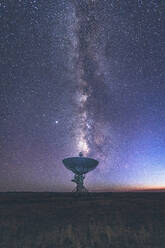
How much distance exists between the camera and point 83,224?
7.00 meters

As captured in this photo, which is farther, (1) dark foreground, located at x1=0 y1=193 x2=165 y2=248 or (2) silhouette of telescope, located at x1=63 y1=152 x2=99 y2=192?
(2) silhouette of telescope, located at x1=63 y1=152 x2=99 y2=192

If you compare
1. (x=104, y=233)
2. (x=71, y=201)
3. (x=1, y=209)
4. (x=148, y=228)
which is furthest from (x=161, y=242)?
(x=1, y=209)

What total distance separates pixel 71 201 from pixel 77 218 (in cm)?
84

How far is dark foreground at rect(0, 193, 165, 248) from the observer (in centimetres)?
645

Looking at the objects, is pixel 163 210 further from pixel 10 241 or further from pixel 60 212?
pixel 10 241

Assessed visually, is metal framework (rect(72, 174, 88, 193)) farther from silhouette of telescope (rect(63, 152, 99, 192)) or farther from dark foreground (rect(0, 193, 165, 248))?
dark foreground (rect(0, 193, 165, 248))

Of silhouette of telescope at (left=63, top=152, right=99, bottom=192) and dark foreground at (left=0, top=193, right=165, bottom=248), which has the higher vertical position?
silhouette of telescope at (left=63, top=152, right=99, bottom=192)

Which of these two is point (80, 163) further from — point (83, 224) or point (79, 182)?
point (83, 224)


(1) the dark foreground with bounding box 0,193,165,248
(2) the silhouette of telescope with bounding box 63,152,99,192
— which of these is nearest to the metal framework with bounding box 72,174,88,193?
(2) the silhouette of telescope with bounding box 63,152,99,192

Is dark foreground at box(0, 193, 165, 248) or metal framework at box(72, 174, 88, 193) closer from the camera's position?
dark foreground at box(0, 193, 165, 248)

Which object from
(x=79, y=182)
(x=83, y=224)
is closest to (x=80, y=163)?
(x=79, y=182)

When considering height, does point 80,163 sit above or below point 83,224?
above

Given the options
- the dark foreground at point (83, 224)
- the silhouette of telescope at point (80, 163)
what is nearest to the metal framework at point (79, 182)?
the silhouette of telescope at point (80, 163)

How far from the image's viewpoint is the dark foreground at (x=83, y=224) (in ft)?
21.2
